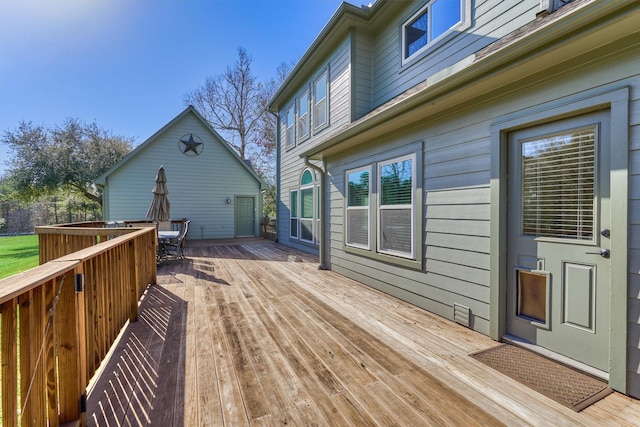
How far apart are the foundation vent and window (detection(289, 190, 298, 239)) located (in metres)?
6.84

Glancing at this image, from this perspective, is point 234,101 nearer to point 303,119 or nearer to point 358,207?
point 303,119

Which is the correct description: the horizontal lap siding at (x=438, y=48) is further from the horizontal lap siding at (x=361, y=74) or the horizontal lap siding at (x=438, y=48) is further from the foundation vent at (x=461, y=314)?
the foundation vent at (x=461, y=314)

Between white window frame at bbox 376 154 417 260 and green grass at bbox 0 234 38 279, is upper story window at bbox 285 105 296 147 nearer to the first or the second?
white window frame at bbox 376 154 417 260

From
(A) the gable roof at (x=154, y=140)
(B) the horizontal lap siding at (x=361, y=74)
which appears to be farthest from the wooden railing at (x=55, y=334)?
(A) the gable roof at (x=154, y=140)

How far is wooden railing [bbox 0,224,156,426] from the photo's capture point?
1185 millimetres

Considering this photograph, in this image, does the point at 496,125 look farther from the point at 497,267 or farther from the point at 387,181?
the point at 387,181

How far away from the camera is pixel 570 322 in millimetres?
2361

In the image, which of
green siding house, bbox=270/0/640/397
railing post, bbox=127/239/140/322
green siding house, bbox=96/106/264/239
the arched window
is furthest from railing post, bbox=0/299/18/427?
green siding house, bbox=96/106/264/239

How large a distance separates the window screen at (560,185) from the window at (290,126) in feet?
26.1

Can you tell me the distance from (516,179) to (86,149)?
70.6 feet

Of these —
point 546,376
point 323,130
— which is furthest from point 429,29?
point 546,376

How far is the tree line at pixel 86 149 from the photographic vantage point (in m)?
15.7

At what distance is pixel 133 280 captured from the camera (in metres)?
3.50

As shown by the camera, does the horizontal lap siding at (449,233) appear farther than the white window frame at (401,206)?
No
